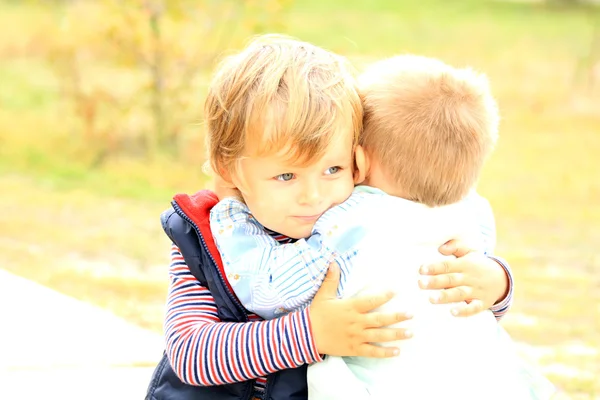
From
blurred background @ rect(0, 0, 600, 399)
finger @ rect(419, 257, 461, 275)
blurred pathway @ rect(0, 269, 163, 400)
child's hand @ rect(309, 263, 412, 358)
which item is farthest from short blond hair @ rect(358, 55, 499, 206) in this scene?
blurred background @ rect(0, 0, 600, 399)

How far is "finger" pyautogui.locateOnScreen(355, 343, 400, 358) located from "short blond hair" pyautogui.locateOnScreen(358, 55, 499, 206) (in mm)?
275

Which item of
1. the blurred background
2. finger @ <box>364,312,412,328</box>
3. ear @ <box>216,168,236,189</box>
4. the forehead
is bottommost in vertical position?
the blurred background

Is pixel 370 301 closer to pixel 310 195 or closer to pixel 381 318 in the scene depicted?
pixel 381 318

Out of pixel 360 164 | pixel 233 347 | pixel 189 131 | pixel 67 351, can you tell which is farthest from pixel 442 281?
pixel 189 131

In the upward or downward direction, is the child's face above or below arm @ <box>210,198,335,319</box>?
above

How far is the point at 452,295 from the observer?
1.51 metres

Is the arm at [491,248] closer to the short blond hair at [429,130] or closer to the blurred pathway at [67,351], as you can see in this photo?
the short blond hair at [429,130]

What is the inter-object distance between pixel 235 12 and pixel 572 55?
3.76 metres

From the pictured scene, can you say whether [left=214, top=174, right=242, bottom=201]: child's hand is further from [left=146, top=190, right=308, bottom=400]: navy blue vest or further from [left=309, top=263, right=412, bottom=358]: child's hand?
[left=309, top=263, right=412, bottom=358]: child's hand

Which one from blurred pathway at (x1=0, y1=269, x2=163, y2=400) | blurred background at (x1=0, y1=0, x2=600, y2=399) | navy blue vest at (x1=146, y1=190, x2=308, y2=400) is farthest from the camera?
blurred background at (x1=0, y1=0, x2=600, y2=399)

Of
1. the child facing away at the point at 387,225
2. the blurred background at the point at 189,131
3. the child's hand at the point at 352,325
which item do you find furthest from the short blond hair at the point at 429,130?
the blurred background at the point at 189,131

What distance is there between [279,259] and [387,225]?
0.20 meters

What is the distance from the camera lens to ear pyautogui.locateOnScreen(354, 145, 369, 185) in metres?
1.54

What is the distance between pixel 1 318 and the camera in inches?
99.9
